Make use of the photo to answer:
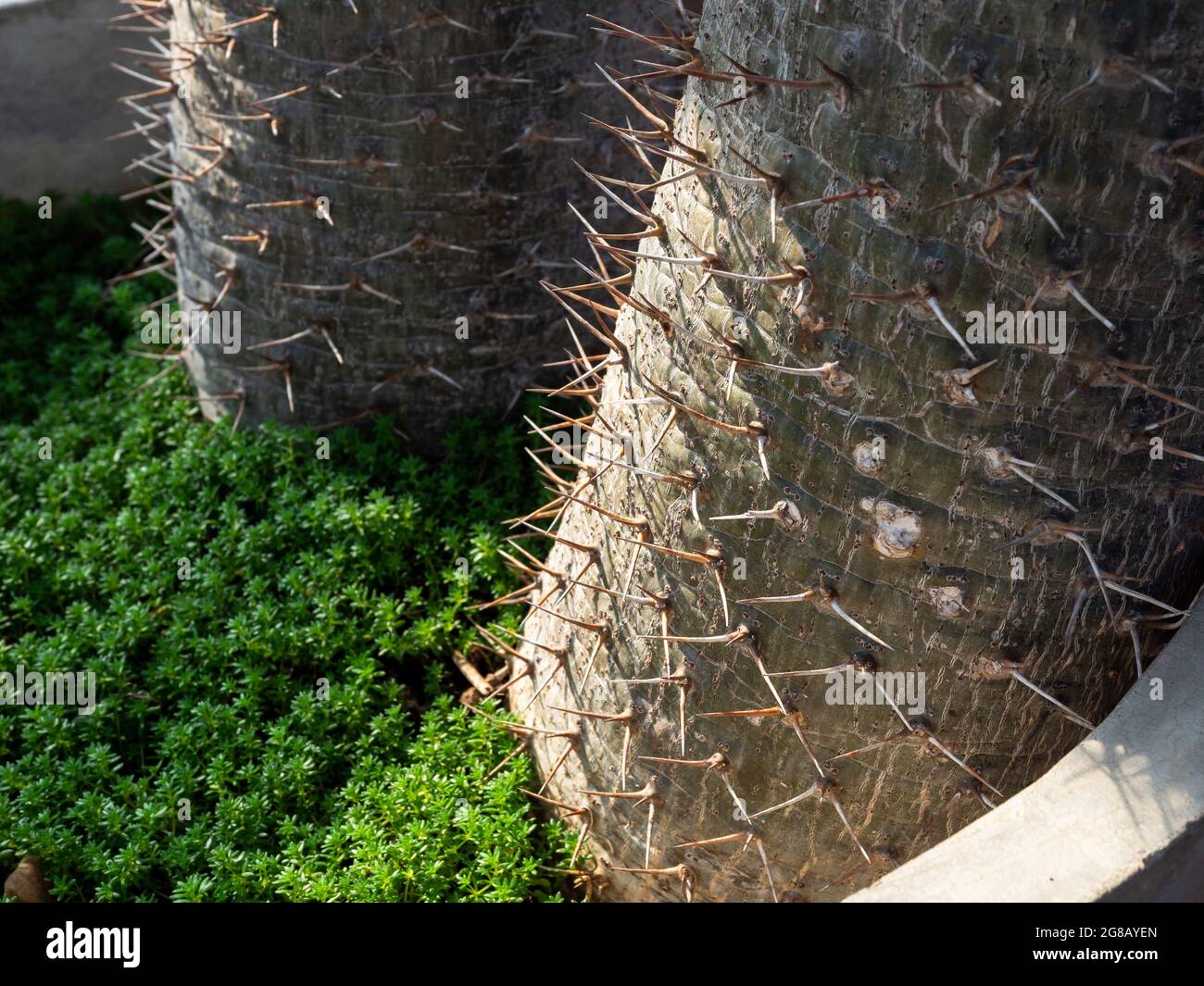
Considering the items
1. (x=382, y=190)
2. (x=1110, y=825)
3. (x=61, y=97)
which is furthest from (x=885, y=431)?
(x=61, y=97)

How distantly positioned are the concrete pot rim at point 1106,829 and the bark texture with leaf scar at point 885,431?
18cm

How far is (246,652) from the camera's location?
3.80 metres

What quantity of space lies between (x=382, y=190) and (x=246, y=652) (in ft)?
5.36

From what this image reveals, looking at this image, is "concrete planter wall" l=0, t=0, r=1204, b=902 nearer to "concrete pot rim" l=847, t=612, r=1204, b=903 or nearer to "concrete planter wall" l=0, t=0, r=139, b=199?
"concrete pot rim" l=847, t=612, r=1204, b=903

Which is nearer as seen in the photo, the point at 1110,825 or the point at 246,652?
the point at 1110,825

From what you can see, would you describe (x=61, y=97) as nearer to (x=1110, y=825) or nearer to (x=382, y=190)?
(x=382, y=190)

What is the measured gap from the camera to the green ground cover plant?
10.6ft

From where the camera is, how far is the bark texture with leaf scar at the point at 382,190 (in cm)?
386

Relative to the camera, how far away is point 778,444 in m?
2.45

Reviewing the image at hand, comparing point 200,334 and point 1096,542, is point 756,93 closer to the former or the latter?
point 1096,542

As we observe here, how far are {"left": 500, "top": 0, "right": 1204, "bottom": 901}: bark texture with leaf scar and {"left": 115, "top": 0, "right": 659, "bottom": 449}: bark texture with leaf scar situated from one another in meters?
1.31
